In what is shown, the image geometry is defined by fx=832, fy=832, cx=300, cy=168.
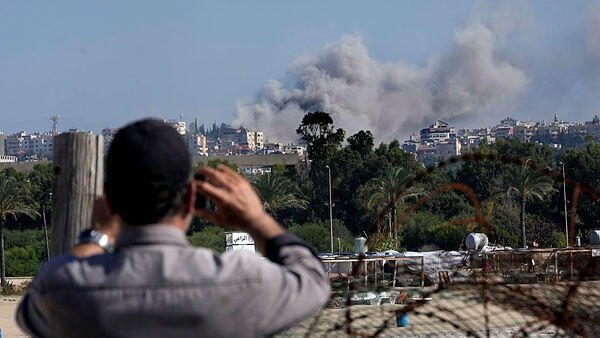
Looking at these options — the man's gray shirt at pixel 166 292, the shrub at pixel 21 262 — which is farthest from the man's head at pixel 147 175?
the shrub at pixel 21 262

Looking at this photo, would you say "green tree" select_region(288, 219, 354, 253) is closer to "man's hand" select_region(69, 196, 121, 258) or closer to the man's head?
"man's hand" select_region(69, 196, 121, 258)

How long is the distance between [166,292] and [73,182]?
1.84 metres

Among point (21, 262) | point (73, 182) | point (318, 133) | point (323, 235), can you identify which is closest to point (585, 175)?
point (323, 235)

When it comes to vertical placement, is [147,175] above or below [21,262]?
above

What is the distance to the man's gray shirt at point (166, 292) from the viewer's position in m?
1.65

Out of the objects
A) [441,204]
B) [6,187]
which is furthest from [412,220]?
[6,187]

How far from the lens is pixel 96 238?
1.95 metres

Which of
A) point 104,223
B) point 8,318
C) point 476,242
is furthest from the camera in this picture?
point 476,242

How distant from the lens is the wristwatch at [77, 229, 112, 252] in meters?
1.94

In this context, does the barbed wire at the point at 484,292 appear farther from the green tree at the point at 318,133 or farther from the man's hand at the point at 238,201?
the green tree at the point at 318,133

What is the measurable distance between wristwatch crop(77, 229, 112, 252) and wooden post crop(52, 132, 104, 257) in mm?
1369

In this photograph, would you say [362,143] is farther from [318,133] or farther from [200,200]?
[200,200]

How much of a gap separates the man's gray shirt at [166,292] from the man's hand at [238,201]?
0.47ft

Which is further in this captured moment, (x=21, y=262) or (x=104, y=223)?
(x=21, y=262)
